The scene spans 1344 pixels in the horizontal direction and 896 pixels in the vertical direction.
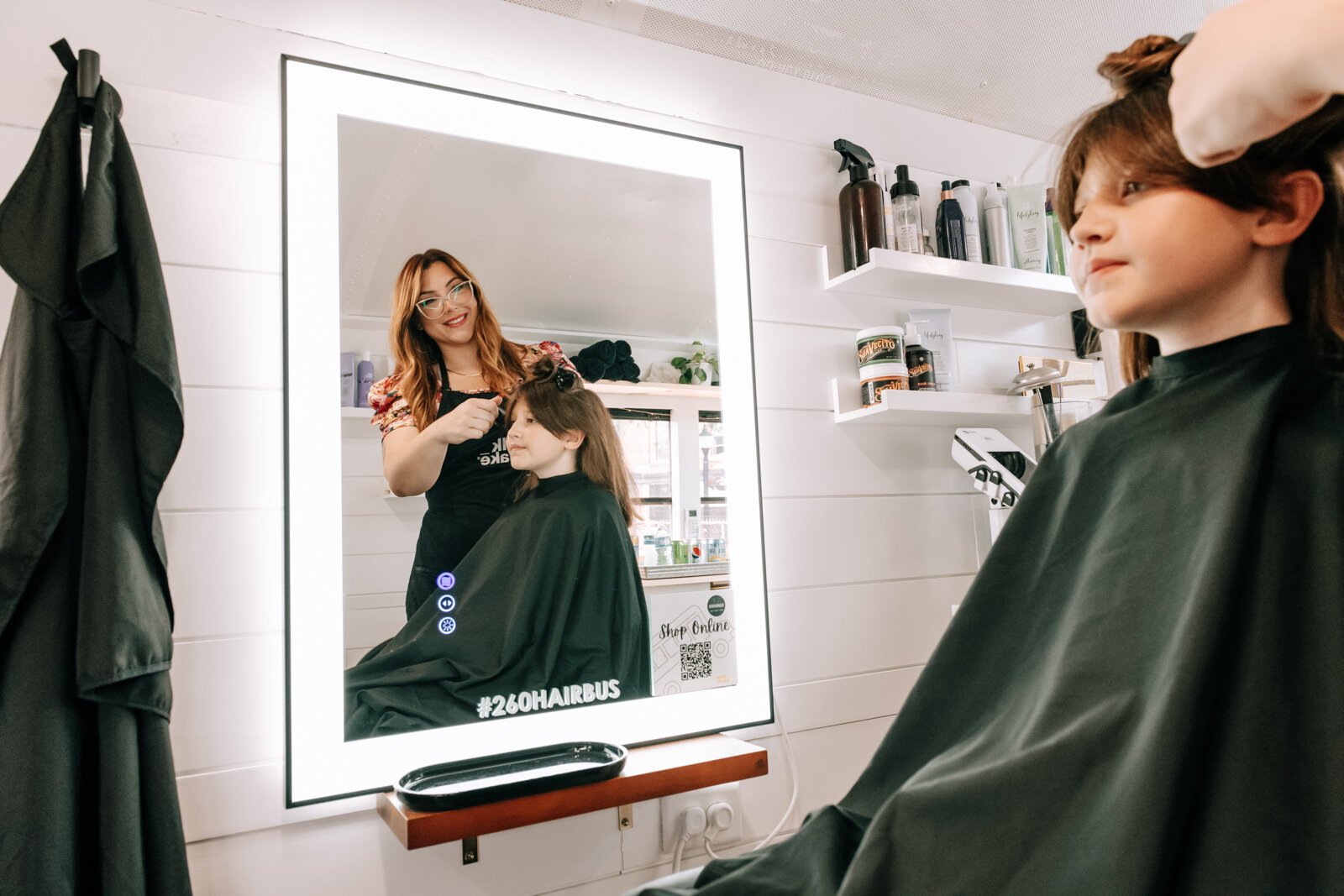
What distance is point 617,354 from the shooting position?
4.97ft

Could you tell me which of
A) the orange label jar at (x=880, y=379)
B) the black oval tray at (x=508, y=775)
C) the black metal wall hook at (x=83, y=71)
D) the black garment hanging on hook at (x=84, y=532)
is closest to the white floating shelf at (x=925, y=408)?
the orange label jar at (x=880, y=379)

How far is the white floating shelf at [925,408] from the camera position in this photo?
1625 mm

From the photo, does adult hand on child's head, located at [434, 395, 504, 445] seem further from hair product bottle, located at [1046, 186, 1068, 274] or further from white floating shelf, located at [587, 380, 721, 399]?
hair product bottle, located at [1046, 186, 1068, 274]

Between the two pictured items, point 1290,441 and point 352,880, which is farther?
point 352,880

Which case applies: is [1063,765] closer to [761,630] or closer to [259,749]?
[761,630]

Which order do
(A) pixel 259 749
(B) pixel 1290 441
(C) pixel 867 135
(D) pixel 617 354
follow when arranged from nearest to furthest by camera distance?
(B) pixel 1290 441 → (A) pixel 259 749 → (D) pixel 617 354 → (C) pixel 867 135

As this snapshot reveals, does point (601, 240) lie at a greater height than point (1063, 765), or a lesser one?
greater

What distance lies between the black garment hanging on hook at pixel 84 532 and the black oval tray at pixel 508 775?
310 mm

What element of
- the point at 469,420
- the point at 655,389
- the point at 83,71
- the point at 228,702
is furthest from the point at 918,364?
the point at 83,71

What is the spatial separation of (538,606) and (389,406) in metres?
0.44

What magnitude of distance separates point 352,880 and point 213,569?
53cm

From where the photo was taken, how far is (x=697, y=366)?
1586 millimetres

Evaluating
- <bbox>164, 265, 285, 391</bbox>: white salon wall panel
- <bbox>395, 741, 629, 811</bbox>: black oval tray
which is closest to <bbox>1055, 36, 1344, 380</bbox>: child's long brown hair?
<bbox>395, 741, 629, 811</bbox>: black oval tray

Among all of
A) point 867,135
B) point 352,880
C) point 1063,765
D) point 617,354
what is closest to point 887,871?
point 1063,765
